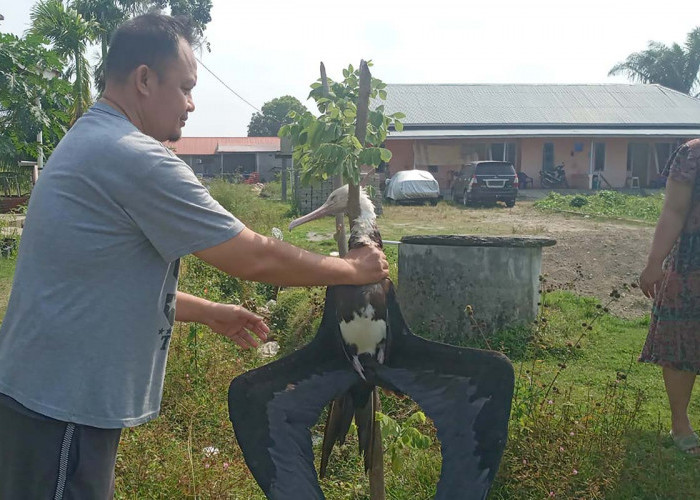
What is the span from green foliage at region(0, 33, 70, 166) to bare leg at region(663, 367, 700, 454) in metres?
9.75

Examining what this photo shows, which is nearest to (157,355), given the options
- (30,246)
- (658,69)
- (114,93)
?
(30,246)

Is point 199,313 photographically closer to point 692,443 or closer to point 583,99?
point 692,443

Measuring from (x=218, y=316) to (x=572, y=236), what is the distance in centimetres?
1006

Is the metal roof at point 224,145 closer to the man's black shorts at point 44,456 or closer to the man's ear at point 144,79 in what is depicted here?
the man's ear at point 144,79

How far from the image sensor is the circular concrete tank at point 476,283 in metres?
5.83

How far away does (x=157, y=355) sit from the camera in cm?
205

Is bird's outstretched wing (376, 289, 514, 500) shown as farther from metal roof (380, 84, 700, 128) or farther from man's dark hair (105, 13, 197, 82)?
metal roof (380, 84, 700, 128)

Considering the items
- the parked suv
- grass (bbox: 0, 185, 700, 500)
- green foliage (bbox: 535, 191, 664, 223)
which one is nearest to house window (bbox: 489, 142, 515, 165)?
green foliage (bbox: 535, 191, 664, 223)

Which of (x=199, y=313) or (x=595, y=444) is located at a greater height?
(x=199, y=313)

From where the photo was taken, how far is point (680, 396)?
3922 mm

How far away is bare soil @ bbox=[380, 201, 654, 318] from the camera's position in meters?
7.80

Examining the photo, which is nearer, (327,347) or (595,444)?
(327,347)

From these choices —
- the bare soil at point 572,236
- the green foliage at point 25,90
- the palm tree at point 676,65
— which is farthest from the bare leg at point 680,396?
the palm tree at point 676,65

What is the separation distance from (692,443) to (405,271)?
2.84 meters
